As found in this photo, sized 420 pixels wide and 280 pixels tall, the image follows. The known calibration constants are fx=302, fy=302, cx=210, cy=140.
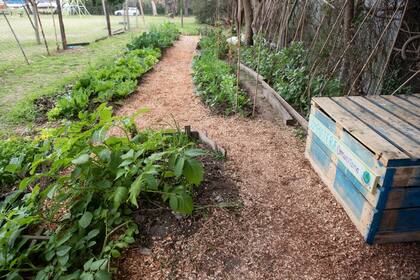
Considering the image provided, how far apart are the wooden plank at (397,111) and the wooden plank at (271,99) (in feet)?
4.43

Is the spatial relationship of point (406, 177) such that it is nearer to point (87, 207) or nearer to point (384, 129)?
point (384, 129)

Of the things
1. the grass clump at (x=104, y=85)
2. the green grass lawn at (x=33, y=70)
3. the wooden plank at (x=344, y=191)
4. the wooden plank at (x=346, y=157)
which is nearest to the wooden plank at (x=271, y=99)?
the wooden plank at (x=344, y=191)

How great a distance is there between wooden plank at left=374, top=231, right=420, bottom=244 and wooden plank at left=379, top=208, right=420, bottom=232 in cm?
3

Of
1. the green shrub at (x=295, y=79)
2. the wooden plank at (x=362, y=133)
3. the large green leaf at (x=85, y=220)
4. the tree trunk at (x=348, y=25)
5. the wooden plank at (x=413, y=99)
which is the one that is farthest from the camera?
the green shrub at (x=295, y=79)

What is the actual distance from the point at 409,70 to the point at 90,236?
3.71m

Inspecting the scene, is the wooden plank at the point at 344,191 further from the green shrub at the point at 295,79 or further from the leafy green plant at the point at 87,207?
the green shrub at the point at 295,79

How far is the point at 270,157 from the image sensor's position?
326 cm

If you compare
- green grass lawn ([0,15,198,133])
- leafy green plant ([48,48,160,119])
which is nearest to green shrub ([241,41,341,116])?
leafy green plant ([48,48,160,119])

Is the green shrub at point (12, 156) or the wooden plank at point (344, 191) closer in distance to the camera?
the wooden plank at point (344, 191)

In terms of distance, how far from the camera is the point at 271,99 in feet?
15.5

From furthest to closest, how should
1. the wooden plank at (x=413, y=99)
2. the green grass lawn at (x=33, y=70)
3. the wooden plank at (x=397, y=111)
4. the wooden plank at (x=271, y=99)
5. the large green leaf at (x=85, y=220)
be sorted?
1. the green grass lawn at (x=33, y=70)
2. the wooden plank at (x=271, y=99)
3. the wooden plank at (x=413, y=99)
4. the wooden plank at (x=397, y=111)
5. the large green leaf at (x=85, y=220)

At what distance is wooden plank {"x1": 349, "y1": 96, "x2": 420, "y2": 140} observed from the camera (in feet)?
6.78

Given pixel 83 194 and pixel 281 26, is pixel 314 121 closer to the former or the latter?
pixel 83 194

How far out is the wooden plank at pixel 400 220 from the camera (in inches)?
76.8
